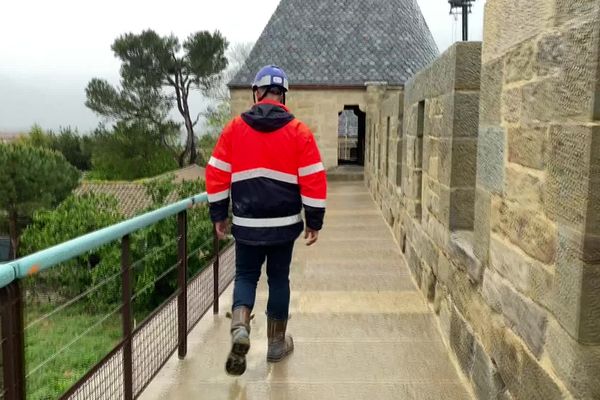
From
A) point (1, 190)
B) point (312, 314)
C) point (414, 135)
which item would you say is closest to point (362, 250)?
point (414, 135)

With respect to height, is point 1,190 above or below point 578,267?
below

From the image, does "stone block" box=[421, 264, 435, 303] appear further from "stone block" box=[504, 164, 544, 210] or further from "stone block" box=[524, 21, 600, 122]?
"stone block" box=[524, 21, 600, 122]

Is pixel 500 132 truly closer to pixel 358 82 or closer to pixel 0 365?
pixel 0 365

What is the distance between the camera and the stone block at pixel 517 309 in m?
2.25

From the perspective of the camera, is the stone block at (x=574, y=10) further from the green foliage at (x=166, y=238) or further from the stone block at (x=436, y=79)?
the green foliage at (x=166, y=238)

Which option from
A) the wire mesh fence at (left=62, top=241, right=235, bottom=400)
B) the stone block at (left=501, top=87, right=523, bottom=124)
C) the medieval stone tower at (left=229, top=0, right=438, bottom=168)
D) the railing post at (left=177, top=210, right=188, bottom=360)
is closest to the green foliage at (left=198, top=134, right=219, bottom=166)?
the medieval stone tower at (left=229, top=0, right=438, bottom=168)

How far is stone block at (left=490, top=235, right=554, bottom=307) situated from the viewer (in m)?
2.22

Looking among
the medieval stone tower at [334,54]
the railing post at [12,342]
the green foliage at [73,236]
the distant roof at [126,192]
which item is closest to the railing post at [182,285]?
the railing post at [12,342]

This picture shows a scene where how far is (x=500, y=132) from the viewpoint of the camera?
2.80m

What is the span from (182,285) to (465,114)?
194 cm

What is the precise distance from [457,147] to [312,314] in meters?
1.66

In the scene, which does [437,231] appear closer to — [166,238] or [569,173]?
[569,173]

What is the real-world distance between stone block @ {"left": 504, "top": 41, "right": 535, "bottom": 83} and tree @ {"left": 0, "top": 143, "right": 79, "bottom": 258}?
80.2ft

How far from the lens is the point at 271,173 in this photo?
3.36 metres
